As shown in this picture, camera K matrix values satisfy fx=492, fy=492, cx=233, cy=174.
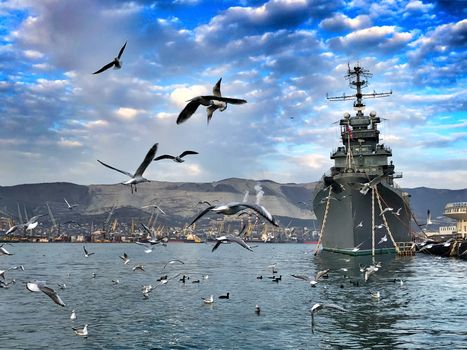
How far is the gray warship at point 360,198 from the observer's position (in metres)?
77.2

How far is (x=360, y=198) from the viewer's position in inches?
3039

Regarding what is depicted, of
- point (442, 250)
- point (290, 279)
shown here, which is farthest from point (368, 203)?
point (442, 250)

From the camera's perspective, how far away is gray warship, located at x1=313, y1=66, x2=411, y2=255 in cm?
7719

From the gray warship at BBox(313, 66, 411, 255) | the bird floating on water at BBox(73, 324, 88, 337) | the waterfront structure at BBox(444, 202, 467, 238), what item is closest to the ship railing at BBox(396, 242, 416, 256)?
the gray warship at BBox(313, 66, 411, 255)

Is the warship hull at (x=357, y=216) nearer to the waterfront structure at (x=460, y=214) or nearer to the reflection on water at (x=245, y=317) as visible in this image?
the waterfront structure at (x=460, y=214)

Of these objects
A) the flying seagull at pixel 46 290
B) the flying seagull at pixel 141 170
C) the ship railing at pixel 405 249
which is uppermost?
the flying seagull at pixel 141 170

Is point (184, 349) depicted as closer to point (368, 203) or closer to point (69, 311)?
point (69, 311)

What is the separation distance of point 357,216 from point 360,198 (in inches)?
115

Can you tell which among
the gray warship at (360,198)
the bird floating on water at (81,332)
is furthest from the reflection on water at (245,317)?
the gray warship at (360,198)

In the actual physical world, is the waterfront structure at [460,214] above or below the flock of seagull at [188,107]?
below

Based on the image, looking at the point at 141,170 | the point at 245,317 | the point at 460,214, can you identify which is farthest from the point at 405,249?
the point at 141,170

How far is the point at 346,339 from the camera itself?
26.1 m

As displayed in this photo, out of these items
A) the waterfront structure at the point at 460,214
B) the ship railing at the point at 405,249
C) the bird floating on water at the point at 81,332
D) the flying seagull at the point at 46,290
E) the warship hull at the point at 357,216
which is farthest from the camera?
the waterfront structure at the point at 460,214

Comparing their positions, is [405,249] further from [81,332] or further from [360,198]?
[81,332]
